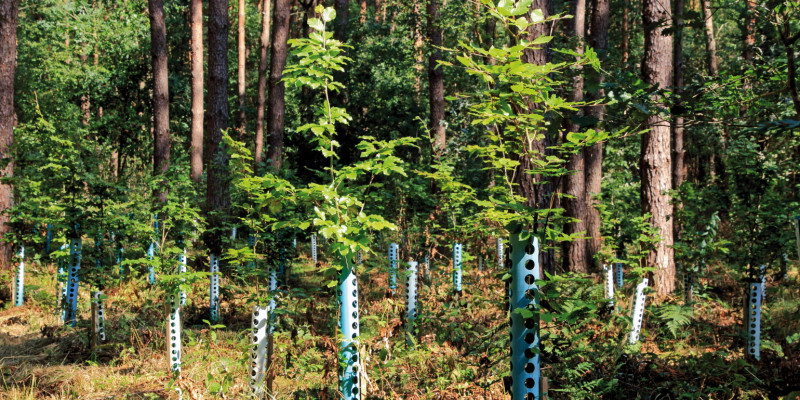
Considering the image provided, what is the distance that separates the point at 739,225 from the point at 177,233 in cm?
704

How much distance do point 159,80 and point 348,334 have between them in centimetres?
951

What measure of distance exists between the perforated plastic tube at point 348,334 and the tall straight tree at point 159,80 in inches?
336

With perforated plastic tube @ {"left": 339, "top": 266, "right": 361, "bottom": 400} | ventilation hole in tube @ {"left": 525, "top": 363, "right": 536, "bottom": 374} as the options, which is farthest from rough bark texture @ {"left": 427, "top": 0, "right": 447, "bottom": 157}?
ventilation hole in tube @ {"left": 525, "top": 363, "right": 536, "bottom": 374}

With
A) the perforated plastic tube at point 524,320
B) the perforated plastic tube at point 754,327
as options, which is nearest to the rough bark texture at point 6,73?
the perforated plastic tube at point 524,320

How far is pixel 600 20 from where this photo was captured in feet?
34.8

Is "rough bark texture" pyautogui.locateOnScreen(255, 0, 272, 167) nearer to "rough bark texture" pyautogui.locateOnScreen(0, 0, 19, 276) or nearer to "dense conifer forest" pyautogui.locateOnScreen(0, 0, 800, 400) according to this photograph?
"dense conifer forest" pyautogui.locateOnScreen(0, 0, 800, 400)

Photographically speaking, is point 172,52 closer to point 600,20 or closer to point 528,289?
point 600,20

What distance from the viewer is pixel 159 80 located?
11.1m

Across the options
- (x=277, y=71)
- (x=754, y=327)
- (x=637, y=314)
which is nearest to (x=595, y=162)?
(x=637, y=314)

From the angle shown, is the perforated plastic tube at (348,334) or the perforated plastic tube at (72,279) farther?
the perforated plastic tube at (72,279)

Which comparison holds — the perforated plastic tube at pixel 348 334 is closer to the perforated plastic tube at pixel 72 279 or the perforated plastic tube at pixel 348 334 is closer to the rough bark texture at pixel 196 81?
the perforated plastic tube at pixel 72 279

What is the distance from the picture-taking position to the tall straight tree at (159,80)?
35.4ft

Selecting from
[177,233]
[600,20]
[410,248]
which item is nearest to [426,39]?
[600,20]

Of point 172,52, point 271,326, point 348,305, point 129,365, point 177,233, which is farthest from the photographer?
point 172,52
